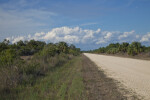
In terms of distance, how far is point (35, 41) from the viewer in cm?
4622

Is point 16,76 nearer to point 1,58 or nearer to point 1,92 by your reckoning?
point 1,92

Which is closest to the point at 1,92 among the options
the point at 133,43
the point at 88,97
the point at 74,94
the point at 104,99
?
the point at 74,94

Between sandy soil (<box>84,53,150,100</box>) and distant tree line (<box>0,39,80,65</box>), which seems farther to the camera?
distant tree line (<box>0,39,80,65</box>)

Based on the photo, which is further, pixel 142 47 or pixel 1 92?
pixel 142 47

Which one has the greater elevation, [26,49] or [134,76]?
[26,49]

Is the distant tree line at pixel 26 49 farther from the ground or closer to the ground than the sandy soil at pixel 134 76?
farther from the ground

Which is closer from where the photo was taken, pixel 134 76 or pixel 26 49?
pixel 134 76

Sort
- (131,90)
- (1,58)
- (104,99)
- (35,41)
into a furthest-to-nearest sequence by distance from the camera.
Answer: (35,41) < (1,58) < (131,90) < (104,99)

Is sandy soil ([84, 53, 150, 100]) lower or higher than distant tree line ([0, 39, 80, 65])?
lower

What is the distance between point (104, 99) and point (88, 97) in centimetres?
72

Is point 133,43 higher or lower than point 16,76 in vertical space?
higher

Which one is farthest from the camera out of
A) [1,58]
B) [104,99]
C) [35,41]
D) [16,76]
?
[35,41]

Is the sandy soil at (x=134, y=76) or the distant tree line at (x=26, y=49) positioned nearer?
the sandy soil at (x=134, y=76)

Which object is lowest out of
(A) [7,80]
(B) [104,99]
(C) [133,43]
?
(B) [104,99]
